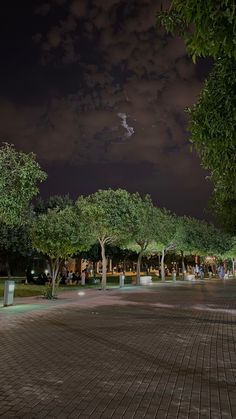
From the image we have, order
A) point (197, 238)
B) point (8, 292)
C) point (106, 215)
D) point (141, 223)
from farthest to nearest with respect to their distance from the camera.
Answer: point (197, 238), point (141, 223), point (106, 215), point (8, 292)

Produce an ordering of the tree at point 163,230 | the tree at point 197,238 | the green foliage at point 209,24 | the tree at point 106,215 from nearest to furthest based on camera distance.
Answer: the green foliage at point 209,24 → the tree at point 106,215 → the tree at point 163,230 → the tree at point 197,238

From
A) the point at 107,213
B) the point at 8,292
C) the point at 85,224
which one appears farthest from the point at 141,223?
the point at 8,292

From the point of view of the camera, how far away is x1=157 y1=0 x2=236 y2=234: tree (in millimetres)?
5012

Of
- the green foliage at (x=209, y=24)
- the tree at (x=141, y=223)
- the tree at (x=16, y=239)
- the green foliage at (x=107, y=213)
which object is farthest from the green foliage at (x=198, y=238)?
the green foliage at (x=209, y=24)

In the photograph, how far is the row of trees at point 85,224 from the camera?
16141mm

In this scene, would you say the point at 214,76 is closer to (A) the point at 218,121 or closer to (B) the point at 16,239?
(A) the point at 218,121

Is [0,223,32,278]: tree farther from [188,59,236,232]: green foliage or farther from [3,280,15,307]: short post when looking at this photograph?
[188,59,236,232]: green foliage

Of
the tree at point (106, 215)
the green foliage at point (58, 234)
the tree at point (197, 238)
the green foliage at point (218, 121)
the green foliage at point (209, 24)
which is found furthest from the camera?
the tree at point (197, 238)

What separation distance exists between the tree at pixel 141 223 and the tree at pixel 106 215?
2.27 feet

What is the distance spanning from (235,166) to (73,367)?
452cm

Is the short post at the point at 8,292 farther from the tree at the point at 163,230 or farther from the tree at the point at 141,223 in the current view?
the tree at the point at 163,230

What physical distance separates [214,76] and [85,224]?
819 inches

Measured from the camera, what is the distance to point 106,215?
33.8 meters

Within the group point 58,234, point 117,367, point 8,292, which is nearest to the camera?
point 117,367
